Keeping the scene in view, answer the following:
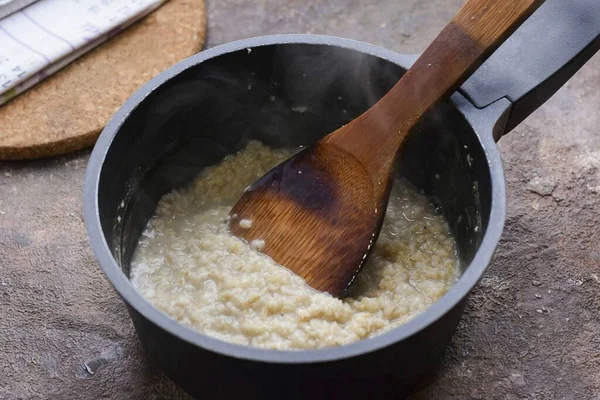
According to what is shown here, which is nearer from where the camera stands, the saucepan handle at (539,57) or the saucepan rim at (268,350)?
the saucepan rim at (268,350)

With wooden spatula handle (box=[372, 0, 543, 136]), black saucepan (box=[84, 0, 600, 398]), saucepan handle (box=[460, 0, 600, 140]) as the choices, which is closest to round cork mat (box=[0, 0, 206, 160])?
black saucepan (box=[84, 0, 600, 398])

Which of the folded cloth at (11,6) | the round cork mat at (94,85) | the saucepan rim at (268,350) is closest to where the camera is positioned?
the saucepan rim at (268,350)

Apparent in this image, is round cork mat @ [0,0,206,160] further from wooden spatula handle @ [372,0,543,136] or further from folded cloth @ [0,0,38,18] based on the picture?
wooden spatula handle @ [372,0,543,136]

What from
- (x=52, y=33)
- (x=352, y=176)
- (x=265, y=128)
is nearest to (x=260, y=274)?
(x=352, y=176)

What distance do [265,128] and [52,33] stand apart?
622 mm

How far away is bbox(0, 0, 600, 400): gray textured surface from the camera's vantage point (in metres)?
1.30

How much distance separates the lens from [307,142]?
5.22ft

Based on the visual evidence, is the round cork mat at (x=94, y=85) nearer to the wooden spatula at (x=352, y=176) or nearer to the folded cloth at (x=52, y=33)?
the folded cloth at (x=52, y=33)

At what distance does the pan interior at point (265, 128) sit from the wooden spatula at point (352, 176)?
0.18ft

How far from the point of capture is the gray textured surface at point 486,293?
1.30 metres

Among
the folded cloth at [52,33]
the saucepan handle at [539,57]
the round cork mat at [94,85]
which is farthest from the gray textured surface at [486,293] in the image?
the saucepan handle at [539,57]

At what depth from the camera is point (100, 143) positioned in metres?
1.22

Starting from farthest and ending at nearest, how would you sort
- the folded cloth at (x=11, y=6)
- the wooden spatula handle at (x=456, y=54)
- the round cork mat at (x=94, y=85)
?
1. the folded cloth at (x=11, y=6)
2. the round cork mat at (x=94, y=85)
3. the wooden spatula handle at (x=456, y=54)

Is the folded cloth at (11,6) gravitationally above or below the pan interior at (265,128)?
below
